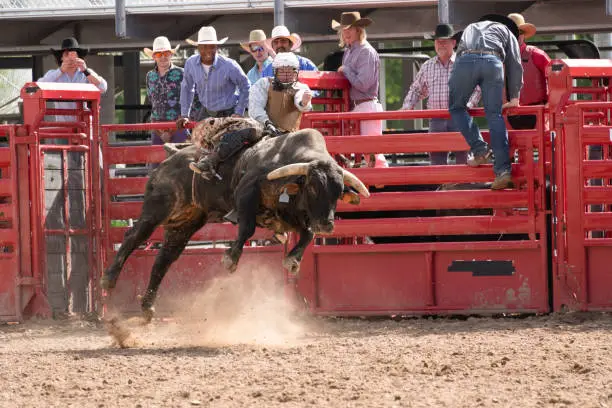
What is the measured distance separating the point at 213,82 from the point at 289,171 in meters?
2.99

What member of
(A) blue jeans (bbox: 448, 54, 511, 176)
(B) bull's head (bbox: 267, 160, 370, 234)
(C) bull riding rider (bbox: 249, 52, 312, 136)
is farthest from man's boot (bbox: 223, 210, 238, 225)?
(A) blue jeans (bbox: 448, 54, 511, 176)

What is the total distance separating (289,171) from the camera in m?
8.36

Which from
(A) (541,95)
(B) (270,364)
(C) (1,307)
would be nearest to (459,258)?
(A) (541,95)

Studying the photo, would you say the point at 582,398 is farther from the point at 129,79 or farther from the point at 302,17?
the point at 129,79

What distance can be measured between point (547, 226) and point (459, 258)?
0.77 metres

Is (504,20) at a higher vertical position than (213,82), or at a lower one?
higher

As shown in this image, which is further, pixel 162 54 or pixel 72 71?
pixel 72 71

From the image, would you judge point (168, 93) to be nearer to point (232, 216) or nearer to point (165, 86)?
point (165, 86)

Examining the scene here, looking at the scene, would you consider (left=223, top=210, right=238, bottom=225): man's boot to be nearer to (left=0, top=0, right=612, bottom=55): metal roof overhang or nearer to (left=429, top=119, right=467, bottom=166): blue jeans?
(left=429, top=119, right=467, bottom=166): blue jeans

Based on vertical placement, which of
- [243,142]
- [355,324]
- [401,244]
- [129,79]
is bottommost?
[355,324]

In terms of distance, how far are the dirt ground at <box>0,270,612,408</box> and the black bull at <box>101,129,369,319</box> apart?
62cm

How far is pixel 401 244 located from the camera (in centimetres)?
995

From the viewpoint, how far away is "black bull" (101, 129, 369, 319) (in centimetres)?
837

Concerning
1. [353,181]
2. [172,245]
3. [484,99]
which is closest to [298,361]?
[353,181]
